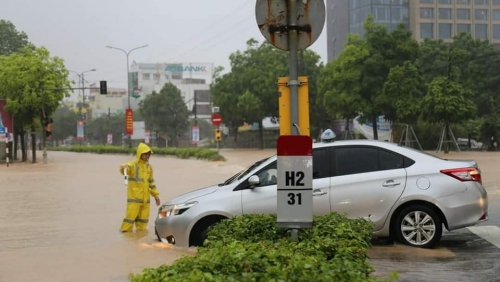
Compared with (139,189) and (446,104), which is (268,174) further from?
(446,104)

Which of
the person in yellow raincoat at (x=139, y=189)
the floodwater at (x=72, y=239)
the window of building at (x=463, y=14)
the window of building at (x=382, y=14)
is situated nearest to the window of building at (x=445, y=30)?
the window of building at (x=463, y=14)

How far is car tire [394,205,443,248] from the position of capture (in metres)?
8.34

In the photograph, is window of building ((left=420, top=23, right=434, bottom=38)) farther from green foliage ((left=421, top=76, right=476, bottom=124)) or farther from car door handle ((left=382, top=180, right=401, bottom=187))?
car door handle ((left=382, top=180, right=401, bottom=187))

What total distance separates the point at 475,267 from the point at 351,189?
1845 millimetres

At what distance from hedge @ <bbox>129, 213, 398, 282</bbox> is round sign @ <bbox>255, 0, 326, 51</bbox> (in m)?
1.52

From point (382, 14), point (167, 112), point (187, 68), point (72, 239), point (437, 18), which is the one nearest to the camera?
point (72, 239)

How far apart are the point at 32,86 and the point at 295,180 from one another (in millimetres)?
42374

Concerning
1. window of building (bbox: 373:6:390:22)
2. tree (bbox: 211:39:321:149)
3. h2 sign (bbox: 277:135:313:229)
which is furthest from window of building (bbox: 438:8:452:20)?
h2 sign (bbox: 277:135:313:229)

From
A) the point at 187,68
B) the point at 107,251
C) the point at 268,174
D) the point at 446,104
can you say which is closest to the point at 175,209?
the point at 268,174

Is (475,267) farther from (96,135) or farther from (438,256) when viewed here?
(96,135)

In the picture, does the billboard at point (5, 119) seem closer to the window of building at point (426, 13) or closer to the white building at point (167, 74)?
the window of building at point (426, 13)

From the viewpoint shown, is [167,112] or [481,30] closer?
[481,30]

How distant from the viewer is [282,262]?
12.3 feet

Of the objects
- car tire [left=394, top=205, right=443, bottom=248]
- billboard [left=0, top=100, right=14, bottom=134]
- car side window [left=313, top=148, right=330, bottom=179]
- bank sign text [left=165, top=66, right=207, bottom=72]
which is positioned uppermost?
bank sign text [left=165, top=66, right=207, bottom=72]
